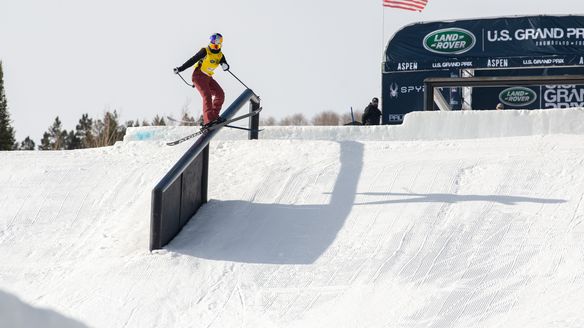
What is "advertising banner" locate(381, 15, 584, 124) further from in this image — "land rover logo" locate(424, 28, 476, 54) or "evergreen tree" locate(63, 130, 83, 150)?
"evergreen tree" locate(63, 130, 83, 150)

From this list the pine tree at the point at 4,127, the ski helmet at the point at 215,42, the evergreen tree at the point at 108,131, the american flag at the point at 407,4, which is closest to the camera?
the ski helmet at the point at 215,42

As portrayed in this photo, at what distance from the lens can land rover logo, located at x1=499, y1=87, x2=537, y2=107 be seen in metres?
19.5

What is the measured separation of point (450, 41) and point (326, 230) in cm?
1091

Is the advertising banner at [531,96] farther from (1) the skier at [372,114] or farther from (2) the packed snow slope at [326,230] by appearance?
(2) the packed snow slope at [326,230]

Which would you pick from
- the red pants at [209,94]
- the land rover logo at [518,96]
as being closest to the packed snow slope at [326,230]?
the red pants at [209,94]

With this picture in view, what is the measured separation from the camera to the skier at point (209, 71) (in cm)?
1202

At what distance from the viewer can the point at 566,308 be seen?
7.42m

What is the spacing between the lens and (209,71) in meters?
12.2

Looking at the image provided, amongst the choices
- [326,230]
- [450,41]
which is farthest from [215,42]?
[450,41]

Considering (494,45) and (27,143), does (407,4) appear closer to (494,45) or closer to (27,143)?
(494,45)

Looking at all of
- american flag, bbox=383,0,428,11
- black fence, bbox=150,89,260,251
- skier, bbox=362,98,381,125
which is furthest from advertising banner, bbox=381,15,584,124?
black fence, bbox=150,89,260,251

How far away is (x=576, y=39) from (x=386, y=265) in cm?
1235

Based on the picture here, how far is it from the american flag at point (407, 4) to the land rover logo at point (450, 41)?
96cm

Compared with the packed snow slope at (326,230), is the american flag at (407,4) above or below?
above
